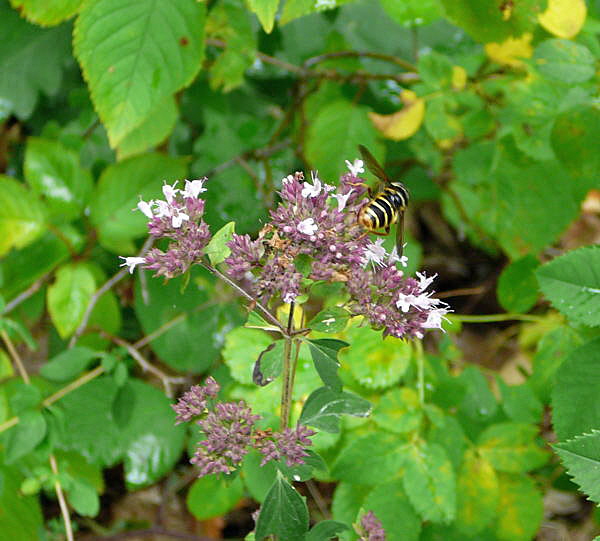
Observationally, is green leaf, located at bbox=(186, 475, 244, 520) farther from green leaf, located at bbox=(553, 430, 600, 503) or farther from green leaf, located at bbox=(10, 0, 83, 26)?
green leaf, located at bbox=(10, 0, 83, 26)

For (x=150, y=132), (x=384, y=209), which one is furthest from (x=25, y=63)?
(x=384, y=209)

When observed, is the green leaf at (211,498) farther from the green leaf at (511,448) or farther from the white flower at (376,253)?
the white flower at (376,253)

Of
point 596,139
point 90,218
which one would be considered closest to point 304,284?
point 596,139

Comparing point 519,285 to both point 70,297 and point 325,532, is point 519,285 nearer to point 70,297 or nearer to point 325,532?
point 325,532

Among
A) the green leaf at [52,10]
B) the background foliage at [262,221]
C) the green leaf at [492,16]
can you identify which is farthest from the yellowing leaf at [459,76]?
the green leaf at [52,10]

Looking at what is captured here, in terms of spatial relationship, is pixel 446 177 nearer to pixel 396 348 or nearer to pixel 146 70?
pixel 396 348

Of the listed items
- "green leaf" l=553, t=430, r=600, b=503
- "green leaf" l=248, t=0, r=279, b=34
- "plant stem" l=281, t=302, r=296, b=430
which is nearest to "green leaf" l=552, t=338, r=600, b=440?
"green leaf" l=553, t=430, r=600, b=503
